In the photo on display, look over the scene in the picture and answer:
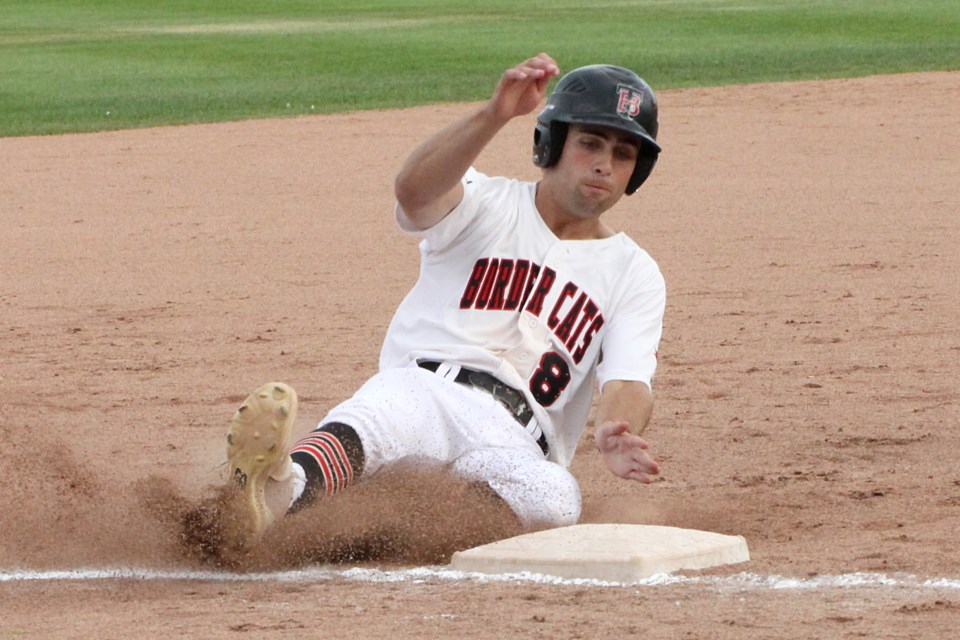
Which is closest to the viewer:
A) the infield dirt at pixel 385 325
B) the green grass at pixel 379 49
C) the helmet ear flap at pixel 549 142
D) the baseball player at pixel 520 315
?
the infield dirt at pixel 385 325

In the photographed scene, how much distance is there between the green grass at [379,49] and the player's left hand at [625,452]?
9795 mm

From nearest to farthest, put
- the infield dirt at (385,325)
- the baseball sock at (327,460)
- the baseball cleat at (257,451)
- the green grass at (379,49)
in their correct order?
the infield dirt at (385,325)
the baseball cleat at (257,451)
the baseball sock at (327,460)
the green grass at (379,49)

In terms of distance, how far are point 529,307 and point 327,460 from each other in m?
0.66

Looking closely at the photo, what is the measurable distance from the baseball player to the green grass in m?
9.17

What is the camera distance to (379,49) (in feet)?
60.5

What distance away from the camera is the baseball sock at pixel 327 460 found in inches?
142

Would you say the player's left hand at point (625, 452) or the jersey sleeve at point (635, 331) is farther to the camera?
the jersey sleeve at point (635, 331)

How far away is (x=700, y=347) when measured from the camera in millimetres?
6133

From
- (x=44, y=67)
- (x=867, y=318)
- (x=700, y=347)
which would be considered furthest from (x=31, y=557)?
(x=44, y=67)

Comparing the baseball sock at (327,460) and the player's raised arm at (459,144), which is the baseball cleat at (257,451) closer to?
the baseball sock at (327,460)

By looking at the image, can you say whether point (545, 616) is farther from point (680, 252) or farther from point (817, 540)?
point (680, 252)

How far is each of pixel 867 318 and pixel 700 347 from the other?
0.78 metres

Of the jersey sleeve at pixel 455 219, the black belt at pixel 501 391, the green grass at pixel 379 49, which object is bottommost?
the green grass at pixel 379 49

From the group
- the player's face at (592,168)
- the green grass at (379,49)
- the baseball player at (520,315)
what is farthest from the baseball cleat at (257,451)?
the green grass at (379,49)
